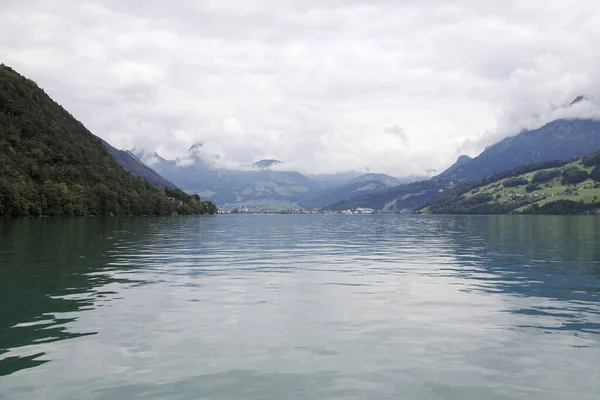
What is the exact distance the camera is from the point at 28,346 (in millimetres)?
18188

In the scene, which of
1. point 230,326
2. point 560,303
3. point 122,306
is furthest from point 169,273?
point 560,303

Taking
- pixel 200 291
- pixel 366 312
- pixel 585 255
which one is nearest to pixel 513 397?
pixel 366 312

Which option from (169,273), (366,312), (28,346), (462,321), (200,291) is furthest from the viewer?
(169,273)

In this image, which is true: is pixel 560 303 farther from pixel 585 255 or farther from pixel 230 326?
pixel 585 255

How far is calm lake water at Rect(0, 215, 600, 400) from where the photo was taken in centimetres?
1479

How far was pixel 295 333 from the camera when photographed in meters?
20.9

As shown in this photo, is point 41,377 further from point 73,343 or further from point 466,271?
point 466,271

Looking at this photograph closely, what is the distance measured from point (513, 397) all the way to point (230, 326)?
11.8 m

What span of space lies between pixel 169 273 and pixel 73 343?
2026 centimetres

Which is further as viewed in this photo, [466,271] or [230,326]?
[466,271]

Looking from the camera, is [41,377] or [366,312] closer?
[41,377]

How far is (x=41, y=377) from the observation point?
594 inches

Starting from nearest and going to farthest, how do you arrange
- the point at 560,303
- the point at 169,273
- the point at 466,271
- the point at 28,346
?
1. the point at 28,346
2. the point at 560,303
3. the point at 169,273
4. the point at 466,271

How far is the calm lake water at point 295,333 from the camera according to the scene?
14789 mm
